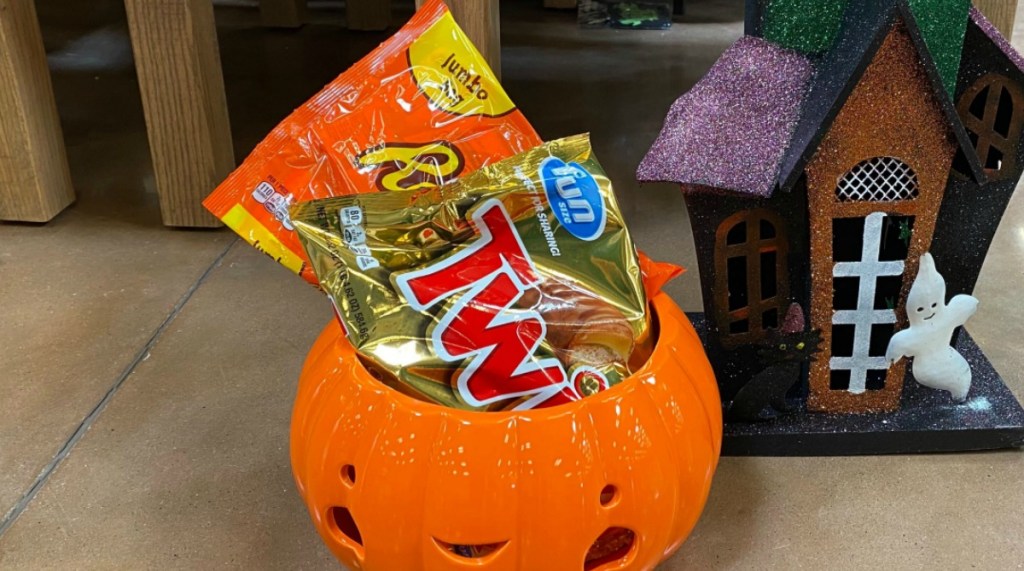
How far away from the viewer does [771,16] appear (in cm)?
67

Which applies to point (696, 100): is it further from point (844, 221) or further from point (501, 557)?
point (501, 557)

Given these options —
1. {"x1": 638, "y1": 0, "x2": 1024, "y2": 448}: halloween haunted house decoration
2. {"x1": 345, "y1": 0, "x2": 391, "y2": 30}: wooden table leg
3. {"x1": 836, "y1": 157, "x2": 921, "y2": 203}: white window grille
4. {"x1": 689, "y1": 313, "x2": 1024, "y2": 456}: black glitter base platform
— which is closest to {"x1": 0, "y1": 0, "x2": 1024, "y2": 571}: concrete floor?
{"x1": 689, "y1": 313, "x2": 1024, "y2": 456}: black glitter base platform

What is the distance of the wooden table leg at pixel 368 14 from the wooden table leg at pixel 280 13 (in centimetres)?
12

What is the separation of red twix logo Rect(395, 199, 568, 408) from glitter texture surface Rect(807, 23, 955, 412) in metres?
0.23

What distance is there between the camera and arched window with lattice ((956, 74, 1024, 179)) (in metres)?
0.66

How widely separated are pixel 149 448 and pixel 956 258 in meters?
0.65

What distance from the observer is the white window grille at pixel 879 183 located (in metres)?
0.67

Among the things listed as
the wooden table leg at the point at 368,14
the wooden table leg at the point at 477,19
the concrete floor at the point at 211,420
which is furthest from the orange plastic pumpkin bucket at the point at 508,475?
the wooden table leg at the point at 368,14

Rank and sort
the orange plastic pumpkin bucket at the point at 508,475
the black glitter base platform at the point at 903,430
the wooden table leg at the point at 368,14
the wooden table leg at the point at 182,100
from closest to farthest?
Answer: 1. the orange plastic pumpkin bucket at the point at 508,475
2. the black glitter base platform at the point at 903,430
3. the wooden table leg at the point at 182,100
4. the wooden table leg at the point at 368,14

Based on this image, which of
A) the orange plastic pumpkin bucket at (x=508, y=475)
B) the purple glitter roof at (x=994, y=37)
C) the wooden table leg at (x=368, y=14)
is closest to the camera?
the orange plastic pumpkin bucket at (x=508, y=475)

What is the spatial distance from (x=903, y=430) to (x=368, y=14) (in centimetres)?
151

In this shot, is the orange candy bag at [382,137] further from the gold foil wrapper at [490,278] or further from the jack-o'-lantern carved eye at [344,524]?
the jack-o'-lantern carved eye at [344,524]

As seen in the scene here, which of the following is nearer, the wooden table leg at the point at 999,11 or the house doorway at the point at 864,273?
the house doorway at the point at 864,273

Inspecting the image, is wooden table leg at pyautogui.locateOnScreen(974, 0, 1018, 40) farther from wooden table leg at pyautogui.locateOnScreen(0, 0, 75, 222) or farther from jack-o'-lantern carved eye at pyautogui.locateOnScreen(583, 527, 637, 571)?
wooden table leg at pyautogui.locateOnScreen(0, 0, 75, 222)
